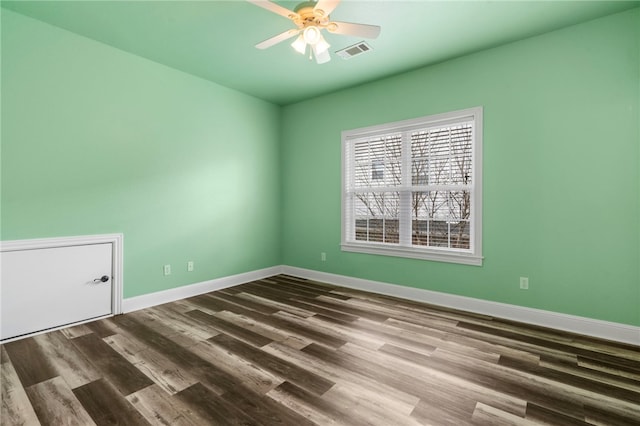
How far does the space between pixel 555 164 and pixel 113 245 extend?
4565 millimetres

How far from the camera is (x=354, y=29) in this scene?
2.21m

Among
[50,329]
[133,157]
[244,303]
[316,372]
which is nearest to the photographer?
[316,372]

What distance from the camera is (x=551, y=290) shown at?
2877mm

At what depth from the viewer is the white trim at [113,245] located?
8.93 feet

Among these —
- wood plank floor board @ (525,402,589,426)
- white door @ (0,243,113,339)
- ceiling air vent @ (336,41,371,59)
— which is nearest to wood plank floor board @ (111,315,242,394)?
white door @ (0,243,113,339)

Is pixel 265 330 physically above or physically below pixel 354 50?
below

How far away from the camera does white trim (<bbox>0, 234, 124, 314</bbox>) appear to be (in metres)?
2.72

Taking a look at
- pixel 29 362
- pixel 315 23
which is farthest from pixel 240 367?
pixel 315 23

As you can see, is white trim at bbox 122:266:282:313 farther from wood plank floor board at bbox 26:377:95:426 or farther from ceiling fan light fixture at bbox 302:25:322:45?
ceiling fan light fixture at bbox 302:25:322:45

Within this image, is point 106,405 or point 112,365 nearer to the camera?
point 106,405

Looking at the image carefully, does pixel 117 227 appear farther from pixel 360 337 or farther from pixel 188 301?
pixel 360 337

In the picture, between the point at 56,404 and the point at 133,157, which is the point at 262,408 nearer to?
the point at 56,404

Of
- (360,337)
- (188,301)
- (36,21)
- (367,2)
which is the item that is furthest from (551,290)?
(36,21)

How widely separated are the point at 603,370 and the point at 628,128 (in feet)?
6.56
